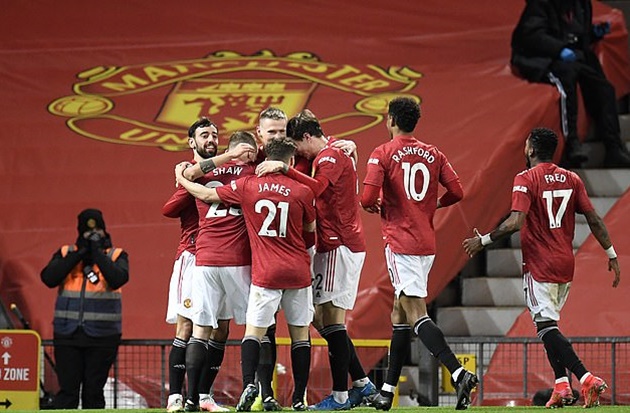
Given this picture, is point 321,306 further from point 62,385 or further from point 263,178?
point 62,385

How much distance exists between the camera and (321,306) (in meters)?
9.66

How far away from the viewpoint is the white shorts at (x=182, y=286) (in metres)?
9.70

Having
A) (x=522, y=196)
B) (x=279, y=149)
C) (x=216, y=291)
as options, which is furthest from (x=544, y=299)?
(x=216, y=291)

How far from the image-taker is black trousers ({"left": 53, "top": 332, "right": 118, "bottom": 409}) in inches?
447

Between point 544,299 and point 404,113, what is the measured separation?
4.95 ft

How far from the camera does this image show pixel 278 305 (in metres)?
9.16

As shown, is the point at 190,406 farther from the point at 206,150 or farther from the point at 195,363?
the point at 206,150

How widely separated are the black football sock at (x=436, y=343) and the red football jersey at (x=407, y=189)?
433 millimetres

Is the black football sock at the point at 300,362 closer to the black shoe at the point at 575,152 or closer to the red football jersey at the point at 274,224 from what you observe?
the red football jersey at the point at 274,224

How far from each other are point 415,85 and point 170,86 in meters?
2.38

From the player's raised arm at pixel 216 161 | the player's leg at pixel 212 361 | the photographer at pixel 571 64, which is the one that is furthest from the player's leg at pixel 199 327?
the photographer at pixel 571 64

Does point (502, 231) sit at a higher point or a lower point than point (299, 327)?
higher

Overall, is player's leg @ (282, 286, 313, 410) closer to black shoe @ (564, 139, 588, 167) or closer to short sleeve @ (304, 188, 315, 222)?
short sleeve @ (304, 188, 315, 222)

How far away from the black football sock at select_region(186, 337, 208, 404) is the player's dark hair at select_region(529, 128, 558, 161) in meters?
2.44
